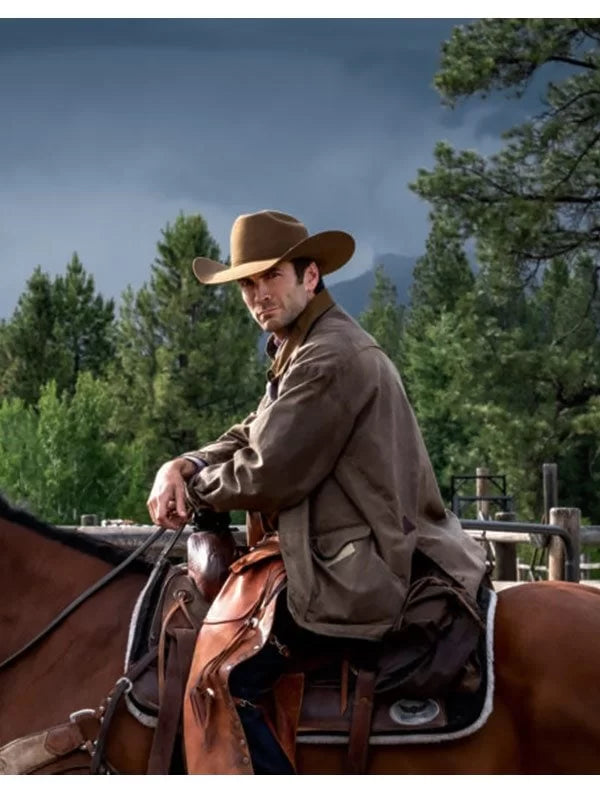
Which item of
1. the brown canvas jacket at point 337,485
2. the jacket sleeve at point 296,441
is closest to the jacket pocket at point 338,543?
the brown canvas jacket at point 337,485

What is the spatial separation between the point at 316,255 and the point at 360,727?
4.12 feet

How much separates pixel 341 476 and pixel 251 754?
0.72 m

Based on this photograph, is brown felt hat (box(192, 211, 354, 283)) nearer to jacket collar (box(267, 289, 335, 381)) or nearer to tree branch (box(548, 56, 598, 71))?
jacket collar (box(267, 289, 335, 381))

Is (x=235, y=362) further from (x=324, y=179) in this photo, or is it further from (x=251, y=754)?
(x=251, y=754)

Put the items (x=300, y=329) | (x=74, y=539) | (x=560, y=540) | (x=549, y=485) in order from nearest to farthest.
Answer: (x=300, y=329), (x=74, y=539), (x=560, y=540), (x=549, y=485)

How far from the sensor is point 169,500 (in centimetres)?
306

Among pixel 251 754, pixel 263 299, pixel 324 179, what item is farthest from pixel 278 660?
pixel 324 179

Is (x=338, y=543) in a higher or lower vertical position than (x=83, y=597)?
higher

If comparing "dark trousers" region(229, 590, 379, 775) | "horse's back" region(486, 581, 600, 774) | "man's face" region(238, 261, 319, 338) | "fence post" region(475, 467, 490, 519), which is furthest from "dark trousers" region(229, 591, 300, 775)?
"fence post" region(475, 467, 490, 519)

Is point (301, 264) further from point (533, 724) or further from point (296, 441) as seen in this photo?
point (533, 724)

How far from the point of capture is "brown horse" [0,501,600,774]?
8.99ft

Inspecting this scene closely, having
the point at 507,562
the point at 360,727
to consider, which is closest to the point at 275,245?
the point at 360,727

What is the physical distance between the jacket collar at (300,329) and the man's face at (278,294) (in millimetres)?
21

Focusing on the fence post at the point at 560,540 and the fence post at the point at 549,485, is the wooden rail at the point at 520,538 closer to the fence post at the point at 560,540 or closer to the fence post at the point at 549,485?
the fence post at the point at 560,540
